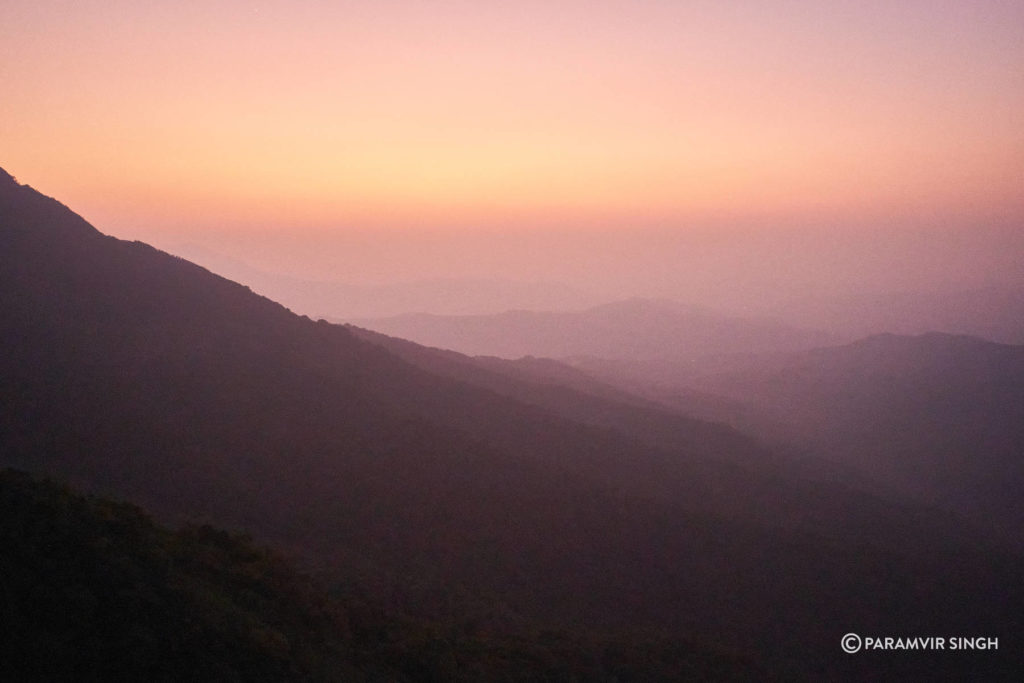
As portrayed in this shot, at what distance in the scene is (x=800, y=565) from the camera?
25359 mm

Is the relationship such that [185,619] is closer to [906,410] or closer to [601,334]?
[906,410]

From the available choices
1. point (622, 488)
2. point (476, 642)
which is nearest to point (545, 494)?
point (622, 488)

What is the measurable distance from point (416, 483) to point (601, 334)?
14460 cm

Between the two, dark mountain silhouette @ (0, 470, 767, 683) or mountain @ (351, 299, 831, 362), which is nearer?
dark mountain silhouette @ (0, 470, 767, 683)

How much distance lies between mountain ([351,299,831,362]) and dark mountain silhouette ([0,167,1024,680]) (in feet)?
367

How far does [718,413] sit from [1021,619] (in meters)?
36.7

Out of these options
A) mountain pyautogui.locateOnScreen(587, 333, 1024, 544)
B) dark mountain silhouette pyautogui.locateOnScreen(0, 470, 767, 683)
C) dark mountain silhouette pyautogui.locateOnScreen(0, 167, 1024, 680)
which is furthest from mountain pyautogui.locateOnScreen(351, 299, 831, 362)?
dark mountain silhouette pyautogui.locateOnScreen(0, 470, 767, 683)

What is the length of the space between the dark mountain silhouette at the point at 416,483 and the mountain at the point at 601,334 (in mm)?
111803

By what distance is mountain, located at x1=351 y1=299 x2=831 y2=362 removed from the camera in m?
154

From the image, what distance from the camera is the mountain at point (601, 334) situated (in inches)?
6058

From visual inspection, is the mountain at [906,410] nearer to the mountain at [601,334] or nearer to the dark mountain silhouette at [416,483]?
the dark mountain silhouette at [416,483]

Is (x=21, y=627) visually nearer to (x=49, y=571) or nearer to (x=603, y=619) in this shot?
(x=49, y=571)

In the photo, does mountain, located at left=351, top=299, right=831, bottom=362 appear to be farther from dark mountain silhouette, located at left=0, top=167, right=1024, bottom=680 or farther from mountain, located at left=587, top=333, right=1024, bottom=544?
dark mountain silhouette, located at left=0, top=167, right=1024, bottom=680

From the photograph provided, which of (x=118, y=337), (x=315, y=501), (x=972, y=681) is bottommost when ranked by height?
(x=972, y=681)
